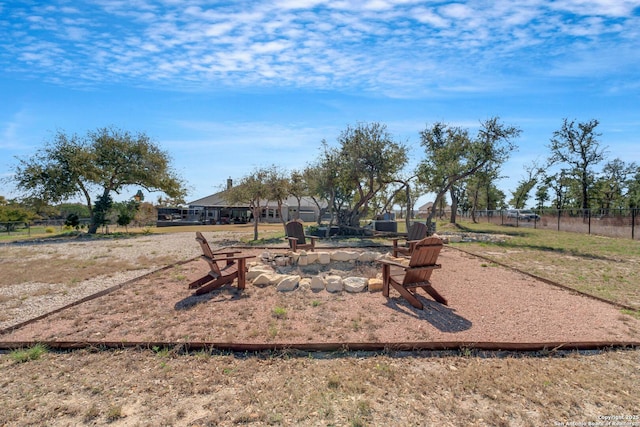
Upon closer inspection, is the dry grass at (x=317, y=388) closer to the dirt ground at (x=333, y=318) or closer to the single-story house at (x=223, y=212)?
the dirt ground at (x=333, y=318)

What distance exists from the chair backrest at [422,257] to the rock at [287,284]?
180cm

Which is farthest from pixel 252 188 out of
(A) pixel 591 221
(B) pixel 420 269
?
(A) pixel 591 221

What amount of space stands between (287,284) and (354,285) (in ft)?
3.43

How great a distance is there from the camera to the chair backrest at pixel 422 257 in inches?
186

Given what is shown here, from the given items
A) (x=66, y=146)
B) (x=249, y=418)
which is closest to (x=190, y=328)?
(x=249, y=418)

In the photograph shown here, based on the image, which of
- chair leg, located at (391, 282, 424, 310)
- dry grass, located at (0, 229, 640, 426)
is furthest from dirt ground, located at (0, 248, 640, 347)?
dry grass, located at (0, 229, 640, 426)

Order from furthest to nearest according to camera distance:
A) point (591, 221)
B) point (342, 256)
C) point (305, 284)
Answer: point (591, 221) < point (342, 256) < point (305, 284)

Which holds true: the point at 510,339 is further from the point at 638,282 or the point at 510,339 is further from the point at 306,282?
the point at 638,282

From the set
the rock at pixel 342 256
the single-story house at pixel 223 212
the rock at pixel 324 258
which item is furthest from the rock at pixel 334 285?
the single-story house at pixel 223 212

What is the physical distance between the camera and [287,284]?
5738 millimetres

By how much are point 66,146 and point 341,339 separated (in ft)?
71.6

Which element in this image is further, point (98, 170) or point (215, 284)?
point (98, 170)

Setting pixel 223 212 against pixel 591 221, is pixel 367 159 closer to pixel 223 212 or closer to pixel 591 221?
pixel 591 221

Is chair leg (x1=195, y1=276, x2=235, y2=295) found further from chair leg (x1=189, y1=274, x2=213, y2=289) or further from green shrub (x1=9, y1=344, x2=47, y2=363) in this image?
green shrub (x1=9, y1=344, x2=47, y2=363)
